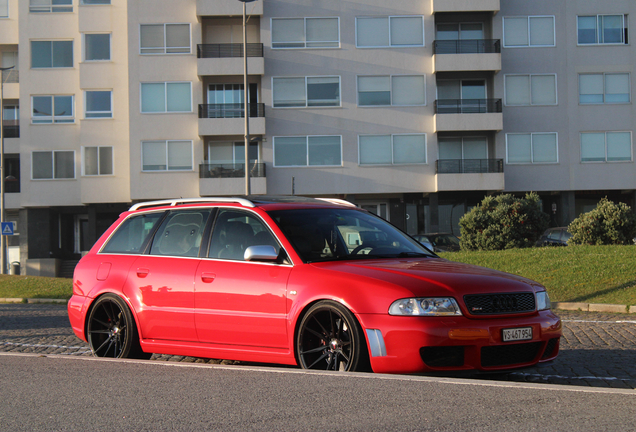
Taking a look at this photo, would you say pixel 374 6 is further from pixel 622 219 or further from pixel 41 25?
pixel 622 219

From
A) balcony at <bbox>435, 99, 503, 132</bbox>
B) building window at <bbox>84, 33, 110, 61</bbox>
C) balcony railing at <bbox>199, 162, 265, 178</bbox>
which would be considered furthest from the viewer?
building window at <bbox>84, 33, 110, 61</bbox>

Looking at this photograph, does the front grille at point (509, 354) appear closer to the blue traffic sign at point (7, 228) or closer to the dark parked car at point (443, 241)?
the dark parked car at point (443, 241)

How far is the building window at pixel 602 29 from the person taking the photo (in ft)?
130

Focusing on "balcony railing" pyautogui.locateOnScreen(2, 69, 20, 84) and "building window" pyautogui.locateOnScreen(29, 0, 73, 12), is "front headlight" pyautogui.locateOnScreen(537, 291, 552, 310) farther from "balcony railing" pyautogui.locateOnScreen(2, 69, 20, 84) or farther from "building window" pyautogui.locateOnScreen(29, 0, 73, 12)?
"balcony railing" pyautogui.locateOnScreen(2, 69, 20, 84)

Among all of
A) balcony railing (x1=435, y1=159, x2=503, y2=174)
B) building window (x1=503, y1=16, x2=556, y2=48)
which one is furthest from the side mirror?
building window (x1=503, y1=16, x2=556, y2=48)

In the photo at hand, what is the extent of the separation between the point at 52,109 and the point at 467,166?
74.0 feet

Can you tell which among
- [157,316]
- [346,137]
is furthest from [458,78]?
[157,316]

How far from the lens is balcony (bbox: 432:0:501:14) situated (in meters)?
38.3

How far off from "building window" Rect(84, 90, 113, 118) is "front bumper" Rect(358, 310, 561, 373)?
122 ft

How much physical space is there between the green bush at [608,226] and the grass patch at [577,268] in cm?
96

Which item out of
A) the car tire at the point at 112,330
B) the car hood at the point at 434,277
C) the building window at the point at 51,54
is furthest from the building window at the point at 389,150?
the car hood at the point at 434,277

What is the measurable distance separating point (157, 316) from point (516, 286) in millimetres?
3284

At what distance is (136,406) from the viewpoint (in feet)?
15.8

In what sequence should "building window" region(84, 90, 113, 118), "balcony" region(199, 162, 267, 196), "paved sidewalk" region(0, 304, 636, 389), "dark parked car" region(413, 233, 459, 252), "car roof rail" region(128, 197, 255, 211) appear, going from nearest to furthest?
"paved sidewalk" region(0, 304, 636, 389), "car roof rail" region(128, 197, 255, 211), "dark parked car" region(413, 233, 459, 252), "balcony" region(199, 162, 267, 196), "building window" region(84, 90, 113, 118)
